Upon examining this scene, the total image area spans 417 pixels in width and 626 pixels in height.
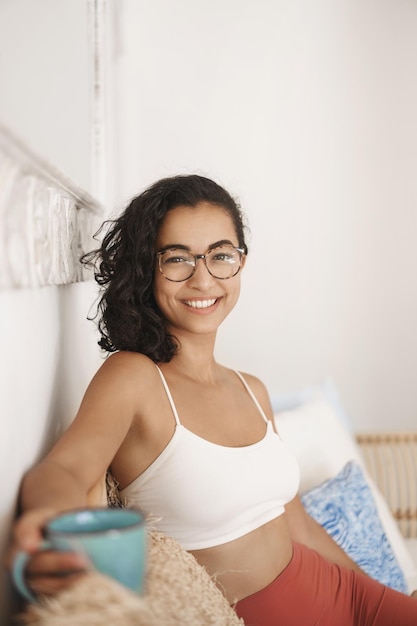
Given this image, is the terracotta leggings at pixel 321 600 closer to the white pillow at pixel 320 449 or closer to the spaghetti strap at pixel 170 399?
the spaghetti strap at pixel 170 399

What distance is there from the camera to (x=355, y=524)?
2.10 m

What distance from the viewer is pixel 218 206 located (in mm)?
1604

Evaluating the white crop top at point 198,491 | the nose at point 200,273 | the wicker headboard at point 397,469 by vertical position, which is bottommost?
the wicker headboard at point 397,469

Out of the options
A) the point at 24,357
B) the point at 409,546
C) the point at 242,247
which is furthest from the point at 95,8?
the point at 409,546

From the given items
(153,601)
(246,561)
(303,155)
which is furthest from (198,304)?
(303,155)

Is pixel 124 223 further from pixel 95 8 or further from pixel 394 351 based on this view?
pixel 394 351

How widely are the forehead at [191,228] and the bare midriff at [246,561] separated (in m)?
0.56

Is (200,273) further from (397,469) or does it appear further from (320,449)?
(397,469)

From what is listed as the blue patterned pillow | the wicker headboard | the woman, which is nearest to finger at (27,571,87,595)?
the woman

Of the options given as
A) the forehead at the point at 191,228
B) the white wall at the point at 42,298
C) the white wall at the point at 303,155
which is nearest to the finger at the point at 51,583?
the white wall at the point at 42,298

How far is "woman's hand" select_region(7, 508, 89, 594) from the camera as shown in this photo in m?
0.71

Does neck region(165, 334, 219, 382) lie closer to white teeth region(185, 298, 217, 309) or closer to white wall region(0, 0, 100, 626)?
white teeth region(185, 298, 217, 309)

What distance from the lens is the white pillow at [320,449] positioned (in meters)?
2.27

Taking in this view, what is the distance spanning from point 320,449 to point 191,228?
1.04 m
